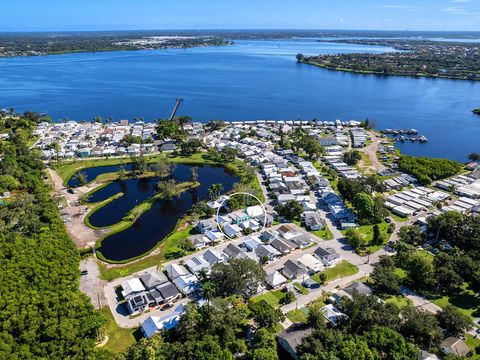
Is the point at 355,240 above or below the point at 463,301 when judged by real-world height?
above

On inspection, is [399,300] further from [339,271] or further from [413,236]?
[413,236]

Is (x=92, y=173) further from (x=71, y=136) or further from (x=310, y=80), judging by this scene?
(x=310, y=80)

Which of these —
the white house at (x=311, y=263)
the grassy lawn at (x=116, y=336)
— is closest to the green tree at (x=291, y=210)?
the white house at (x=311, y=263)

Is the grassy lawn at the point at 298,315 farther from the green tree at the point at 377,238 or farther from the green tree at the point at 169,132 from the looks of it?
the green tree at the point at 169,132

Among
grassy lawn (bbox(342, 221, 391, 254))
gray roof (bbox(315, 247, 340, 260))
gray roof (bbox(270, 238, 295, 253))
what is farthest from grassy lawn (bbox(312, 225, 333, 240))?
gray roof (bbox(270, 238, 295, 253))

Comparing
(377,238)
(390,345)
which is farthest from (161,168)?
(390,345)
